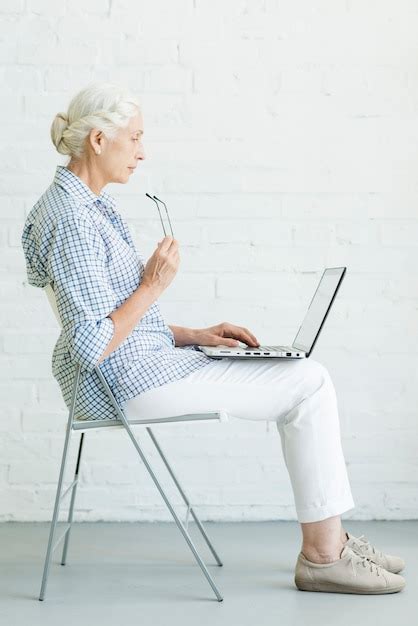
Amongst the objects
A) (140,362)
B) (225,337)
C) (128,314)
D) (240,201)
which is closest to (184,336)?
(225,337)

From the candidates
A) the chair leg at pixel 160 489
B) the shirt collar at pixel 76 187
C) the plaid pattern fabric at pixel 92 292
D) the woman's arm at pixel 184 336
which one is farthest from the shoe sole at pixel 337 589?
the shirt collar at pixel 76 187

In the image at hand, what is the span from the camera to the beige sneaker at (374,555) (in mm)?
2479

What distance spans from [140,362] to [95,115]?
0.64 metres

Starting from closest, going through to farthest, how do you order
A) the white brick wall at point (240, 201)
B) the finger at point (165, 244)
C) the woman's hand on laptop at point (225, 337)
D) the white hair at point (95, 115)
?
1. the finger at point (165, 244)
2. the white hair at point (95, 115)
3. the woman's hand on laptop at point (225, 337)
4. the white brick wall at point (240, 201)

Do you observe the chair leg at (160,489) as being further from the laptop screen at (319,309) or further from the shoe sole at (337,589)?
the laptop screen at (319,309)

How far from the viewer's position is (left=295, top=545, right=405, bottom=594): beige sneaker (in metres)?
2.35

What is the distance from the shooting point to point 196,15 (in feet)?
10.8

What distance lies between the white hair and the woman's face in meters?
0.02

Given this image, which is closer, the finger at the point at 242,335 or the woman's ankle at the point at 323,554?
the woman's ankle at the point at 323,554

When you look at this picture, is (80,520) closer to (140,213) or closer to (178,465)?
(178,465)

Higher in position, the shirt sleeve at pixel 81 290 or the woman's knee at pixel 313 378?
the shirt sleeve at pixel 81 290

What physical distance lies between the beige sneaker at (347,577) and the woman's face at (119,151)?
Answer: 1.08 m

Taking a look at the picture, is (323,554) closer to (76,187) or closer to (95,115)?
(76,187)

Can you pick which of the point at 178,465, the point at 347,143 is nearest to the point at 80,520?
the point at 178,465
